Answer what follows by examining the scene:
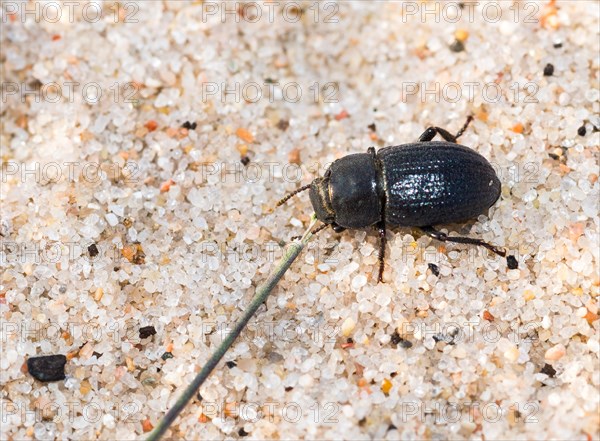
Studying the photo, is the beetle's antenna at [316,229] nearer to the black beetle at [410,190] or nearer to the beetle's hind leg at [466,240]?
the black beetle at [410,190]

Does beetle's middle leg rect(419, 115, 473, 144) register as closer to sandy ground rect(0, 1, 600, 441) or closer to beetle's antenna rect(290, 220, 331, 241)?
sandy ground rect(0, 1, 600, 441)

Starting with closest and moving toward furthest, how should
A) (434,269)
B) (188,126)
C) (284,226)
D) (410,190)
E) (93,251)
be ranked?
(410,190) → (434,269) → (93,251) → (284,226) → (188,126)

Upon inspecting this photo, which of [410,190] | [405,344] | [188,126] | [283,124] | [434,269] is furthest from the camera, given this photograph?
[283,124]

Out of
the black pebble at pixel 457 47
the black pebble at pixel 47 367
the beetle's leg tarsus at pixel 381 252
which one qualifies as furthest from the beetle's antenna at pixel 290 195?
the black pebble at pixel 457 47

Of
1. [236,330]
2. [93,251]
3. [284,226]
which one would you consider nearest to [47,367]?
[93,251]

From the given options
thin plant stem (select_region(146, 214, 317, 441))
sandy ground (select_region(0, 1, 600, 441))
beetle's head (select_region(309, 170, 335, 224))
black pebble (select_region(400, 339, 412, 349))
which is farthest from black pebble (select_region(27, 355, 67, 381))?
black pebble (select_region(400, 339, 412, 349))

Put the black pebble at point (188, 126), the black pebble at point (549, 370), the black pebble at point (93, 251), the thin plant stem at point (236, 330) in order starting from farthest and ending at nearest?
the black pebble at point (188, 126)
the black pebble at point (93, 251)
the black pebble at point (549, 370)
the thin plant stem at point (236, 330)

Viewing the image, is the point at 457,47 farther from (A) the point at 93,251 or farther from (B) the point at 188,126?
(A) the point at 93,251

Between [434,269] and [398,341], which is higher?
[434,269]
